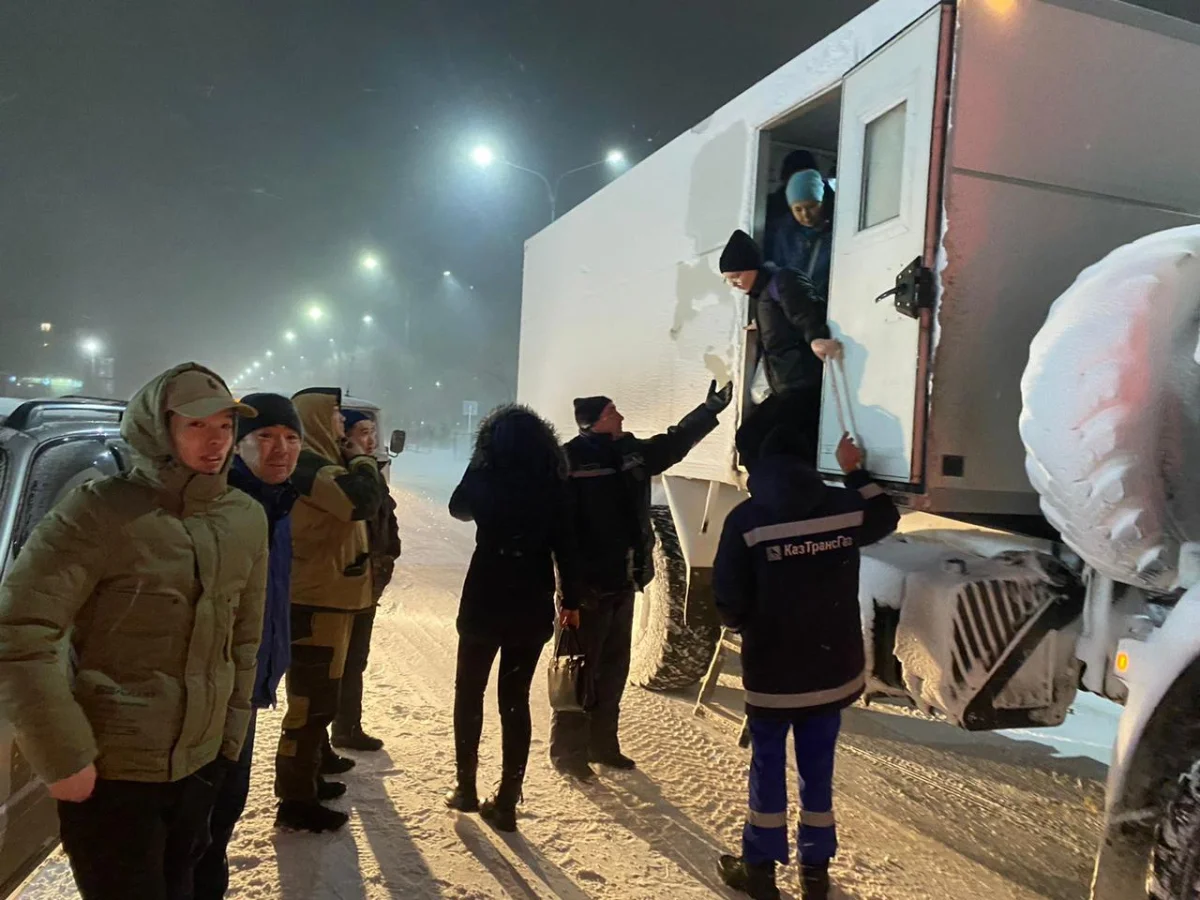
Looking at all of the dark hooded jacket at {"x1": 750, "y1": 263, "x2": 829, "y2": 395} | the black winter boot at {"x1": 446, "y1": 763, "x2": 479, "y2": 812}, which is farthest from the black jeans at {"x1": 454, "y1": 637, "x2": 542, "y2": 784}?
the dark hooded jacket at {"x1": 750, "y1": 263, "x2": 829, "y2": 395}

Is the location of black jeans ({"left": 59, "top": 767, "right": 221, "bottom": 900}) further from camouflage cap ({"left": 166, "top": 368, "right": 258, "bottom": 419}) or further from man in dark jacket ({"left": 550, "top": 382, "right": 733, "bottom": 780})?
man in dark jacket ({"left": 550, "top": 382, "right": 733, "bottom": 780})

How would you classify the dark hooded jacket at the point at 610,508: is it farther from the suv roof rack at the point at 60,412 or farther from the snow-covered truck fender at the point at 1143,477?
the snow-covered truck fender at the point at 1143,477

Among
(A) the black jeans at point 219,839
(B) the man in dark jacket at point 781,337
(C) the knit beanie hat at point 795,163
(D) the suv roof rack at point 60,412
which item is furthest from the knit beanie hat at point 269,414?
(C) the knit beanie hat at point 795,163

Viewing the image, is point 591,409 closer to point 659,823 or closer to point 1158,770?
point 659,823

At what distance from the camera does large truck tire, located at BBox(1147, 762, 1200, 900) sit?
1.87 metres

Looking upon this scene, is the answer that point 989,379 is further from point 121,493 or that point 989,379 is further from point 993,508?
point 121,493

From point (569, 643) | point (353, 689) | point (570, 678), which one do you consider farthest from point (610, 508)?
point (353, 689)

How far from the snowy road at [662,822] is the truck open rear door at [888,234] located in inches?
65.0

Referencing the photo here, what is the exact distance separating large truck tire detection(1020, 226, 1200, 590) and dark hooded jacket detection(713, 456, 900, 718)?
758 mm

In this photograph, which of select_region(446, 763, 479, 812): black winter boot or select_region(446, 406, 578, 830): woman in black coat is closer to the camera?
select_region(446, 406, 578, 830): woman in black coat

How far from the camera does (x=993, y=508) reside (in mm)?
2994

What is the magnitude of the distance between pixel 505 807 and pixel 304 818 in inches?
32.3

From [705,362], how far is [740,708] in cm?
229

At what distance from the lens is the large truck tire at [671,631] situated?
5.14 meters
